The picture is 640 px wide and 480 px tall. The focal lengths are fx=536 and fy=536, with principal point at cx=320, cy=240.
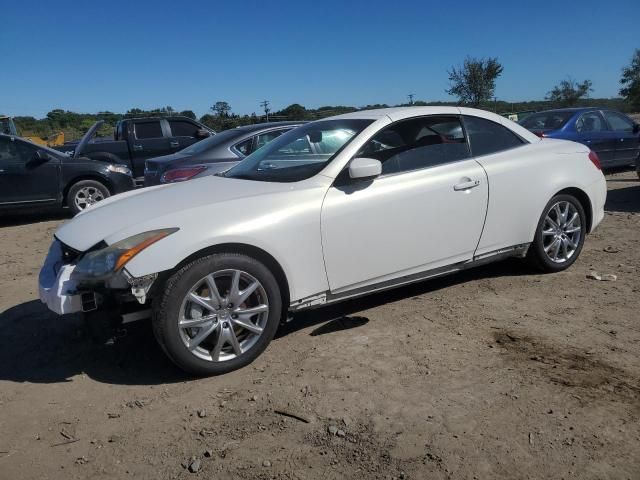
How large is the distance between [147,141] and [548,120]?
8578 mm

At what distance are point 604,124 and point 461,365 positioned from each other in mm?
9689

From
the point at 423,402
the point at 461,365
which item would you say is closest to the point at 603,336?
the point at 461,365

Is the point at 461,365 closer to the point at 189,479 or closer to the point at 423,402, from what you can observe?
the point at 423,402

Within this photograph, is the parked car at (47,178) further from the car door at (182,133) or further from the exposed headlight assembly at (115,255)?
the exposed headlight assembly at (115,255)

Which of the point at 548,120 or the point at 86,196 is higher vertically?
the point at 548,120

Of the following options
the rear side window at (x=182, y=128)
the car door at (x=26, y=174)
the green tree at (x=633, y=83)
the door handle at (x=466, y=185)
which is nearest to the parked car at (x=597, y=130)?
the door handle at (x=466, y=185)

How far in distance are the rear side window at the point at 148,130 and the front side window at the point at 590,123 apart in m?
8.97

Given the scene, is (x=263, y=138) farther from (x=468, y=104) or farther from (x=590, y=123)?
(x=468, y=104)

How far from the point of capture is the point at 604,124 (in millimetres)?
10984

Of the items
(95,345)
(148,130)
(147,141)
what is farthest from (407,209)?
(148,130)

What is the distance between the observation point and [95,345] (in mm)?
3867

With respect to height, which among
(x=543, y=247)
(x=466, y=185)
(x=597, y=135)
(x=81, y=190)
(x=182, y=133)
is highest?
(x=182, y=133)

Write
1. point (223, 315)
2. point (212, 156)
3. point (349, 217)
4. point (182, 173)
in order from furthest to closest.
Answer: point (212, 156) < point (182, 173) < point (349, 217) < point (223, 315)

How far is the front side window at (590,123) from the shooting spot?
34.7 feet
